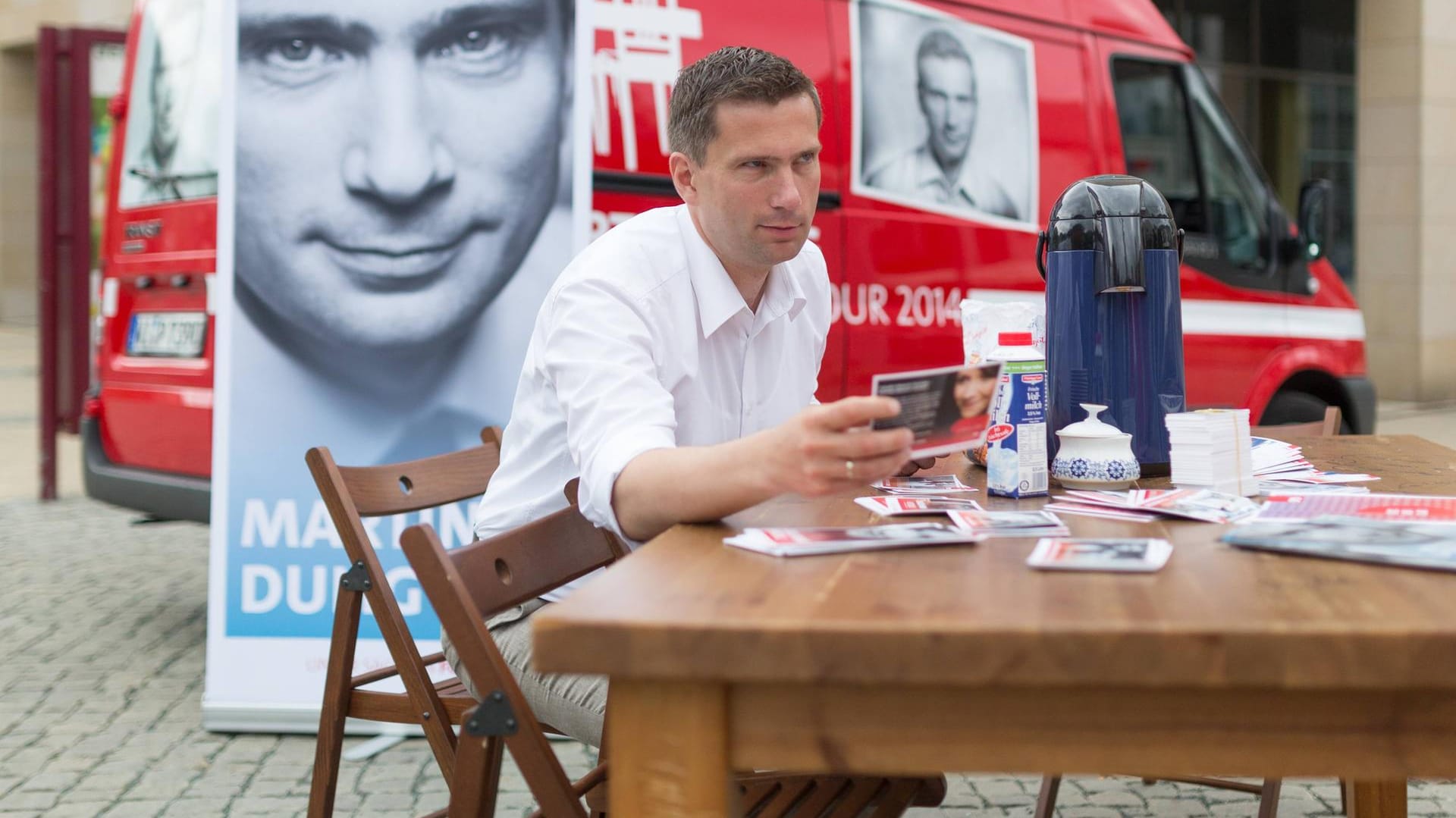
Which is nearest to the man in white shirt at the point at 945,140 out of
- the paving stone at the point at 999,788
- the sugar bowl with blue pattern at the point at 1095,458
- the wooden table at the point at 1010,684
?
the paving stone at the point at 999,788

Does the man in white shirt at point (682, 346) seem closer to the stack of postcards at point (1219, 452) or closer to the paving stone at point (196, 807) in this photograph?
the stack of postcards at point (1219, 452)

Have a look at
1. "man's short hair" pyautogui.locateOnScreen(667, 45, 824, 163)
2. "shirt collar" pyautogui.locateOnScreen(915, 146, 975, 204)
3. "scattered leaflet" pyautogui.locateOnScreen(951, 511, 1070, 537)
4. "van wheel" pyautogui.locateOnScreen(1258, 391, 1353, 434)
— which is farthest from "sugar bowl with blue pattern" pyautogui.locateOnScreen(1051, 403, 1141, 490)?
"van wheel" pyautogui.locateOnScreen(1258, 391, 1353, 434)

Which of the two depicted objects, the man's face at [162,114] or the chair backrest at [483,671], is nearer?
the chair backrest at [483,671]

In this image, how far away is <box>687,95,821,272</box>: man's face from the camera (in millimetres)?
2273

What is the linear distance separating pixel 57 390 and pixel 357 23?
5.13 meters

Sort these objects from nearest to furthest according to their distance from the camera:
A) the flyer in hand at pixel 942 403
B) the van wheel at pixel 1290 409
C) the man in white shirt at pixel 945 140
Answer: the flyer in hand at pixel 942 403
the man in white shirt at pixel 945 140
the van wheel at pixel 1290 409

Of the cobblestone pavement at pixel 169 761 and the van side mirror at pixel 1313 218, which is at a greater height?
the van side mirror at pixel 1313 218

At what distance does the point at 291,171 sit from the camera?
3.91 m

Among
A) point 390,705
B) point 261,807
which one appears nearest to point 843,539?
point 390,705

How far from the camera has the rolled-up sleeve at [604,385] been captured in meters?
1.97

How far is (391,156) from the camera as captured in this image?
3.94 meters

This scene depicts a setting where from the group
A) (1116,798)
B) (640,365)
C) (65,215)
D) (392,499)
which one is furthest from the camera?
(65,215)

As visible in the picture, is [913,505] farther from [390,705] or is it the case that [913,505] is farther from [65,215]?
[65,215]

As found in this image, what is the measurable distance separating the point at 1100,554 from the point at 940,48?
11.6 ft
